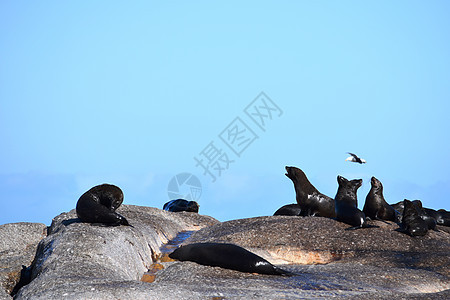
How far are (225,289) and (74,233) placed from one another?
11.0 ft

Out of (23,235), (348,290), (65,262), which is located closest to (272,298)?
(348,290)

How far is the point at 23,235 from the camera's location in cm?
1488

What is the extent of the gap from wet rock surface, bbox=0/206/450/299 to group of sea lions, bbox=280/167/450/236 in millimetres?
309

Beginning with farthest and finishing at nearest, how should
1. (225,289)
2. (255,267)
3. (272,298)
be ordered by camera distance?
1. (255,267)
2. (225,289)
3. (272,298)

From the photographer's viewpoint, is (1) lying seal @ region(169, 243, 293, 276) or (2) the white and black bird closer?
(1) lying seal @ region(169, 243, 293, 276)

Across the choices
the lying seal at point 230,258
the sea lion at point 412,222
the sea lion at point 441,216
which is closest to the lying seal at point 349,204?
the sea lion at point 412,222

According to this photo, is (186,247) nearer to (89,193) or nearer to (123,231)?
(123,231)

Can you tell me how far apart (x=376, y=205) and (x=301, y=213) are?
2.15 meters

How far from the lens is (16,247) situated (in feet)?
46.5

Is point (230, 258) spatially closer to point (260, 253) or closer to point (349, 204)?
point (260, 253)

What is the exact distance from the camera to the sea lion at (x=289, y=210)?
1658 cm

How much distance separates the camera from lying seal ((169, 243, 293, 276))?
9.07 metres

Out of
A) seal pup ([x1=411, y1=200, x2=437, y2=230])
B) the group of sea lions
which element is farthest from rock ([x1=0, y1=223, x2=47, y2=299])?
seal pup ([x1=411, y1=200, x2=437, y2=230])

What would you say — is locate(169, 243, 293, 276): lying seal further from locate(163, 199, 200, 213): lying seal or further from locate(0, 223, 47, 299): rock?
locate(163, 199, 200, 213): lying seal
